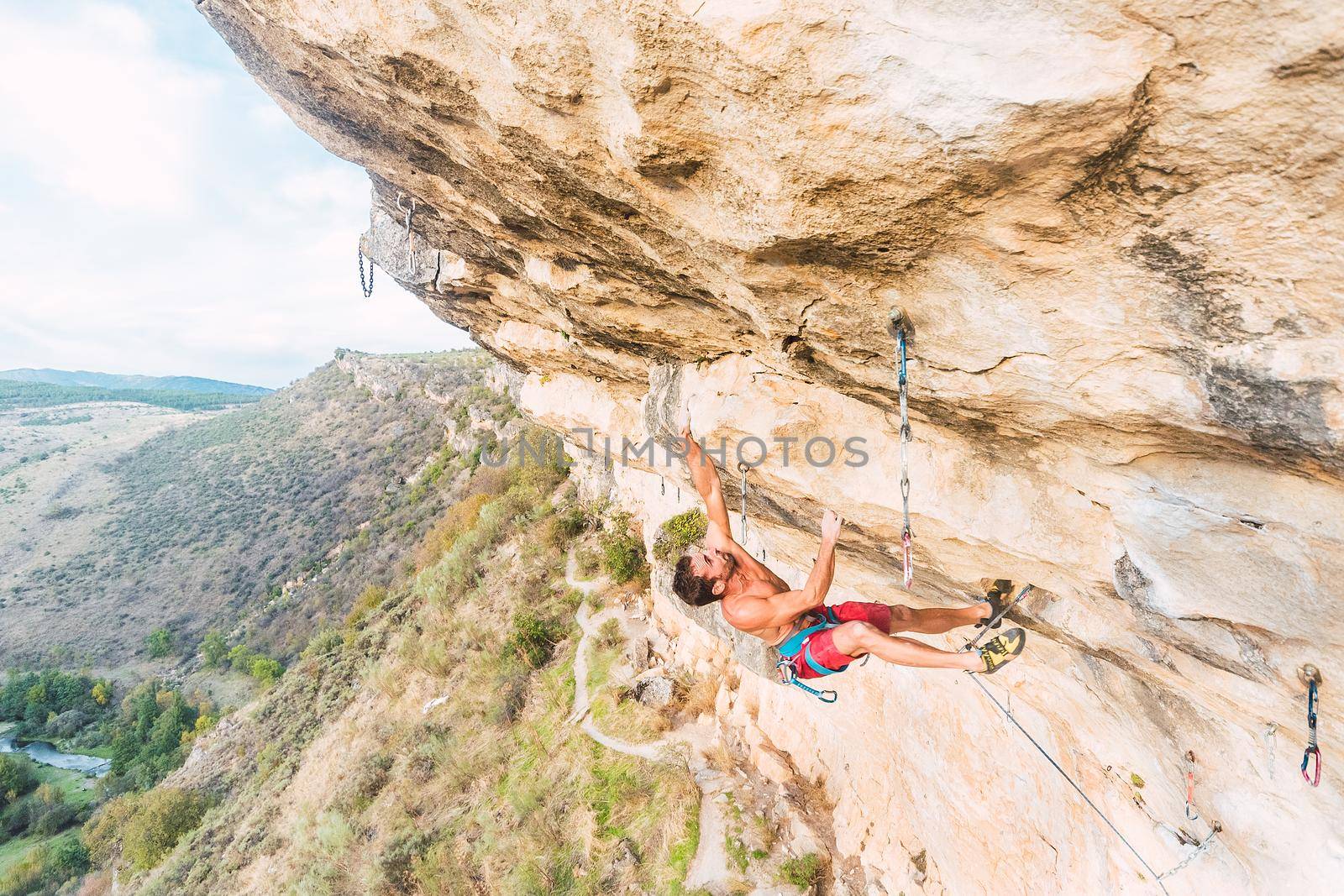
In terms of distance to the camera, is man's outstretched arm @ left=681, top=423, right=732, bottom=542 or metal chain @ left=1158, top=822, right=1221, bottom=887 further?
man's outstretched arm @ left=681, top=423, right=732, bottom=542

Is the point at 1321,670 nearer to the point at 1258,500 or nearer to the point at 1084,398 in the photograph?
the point at 1258,500

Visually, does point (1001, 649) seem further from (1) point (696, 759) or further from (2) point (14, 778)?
(2) point (14, 778)

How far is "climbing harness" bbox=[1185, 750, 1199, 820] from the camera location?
3555 millimetres

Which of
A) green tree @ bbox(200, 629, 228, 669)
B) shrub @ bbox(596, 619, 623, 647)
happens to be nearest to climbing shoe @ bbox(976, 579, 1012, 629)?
shrub @ bbox(596, 619, 623, 647)

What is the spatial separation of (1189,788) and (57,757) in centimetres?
5882

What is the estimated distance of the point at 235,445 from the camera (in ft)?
186

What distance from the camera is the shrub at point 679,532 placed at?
12648 millimetres

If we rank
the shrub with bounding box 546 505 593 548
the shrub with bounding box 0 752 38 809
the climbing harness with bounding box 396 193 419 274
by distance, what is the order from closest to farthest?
the climbing harness with bounding box 396 193 419 274
the shrub with bounding box 546 505 593 548
the shrub with bounding box 0 752 38 809

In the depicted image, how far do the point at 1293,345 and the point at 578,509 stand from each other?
22.7 metres

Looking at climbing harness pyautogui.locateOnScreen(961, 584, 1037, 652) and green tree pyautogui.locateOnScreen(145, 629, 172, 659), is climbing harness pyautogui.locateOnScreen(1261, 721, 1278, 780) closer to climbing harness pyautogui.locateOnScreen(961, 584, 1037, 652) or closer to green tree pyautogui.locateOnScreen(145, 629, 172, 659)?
climbing harness pyautogui.locateOnScreen(961, 584, 1037, 652)

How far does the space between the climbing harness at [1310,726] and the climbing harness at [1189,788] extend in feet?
2.09

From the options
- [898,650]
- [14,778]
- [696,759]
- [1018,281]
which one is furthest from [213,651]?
[1018,281]

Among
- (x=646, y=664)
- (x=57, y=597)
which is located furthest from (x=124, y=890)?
(x=57, y=597)

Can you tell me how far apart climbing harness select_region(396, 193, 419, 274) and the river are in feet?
153
